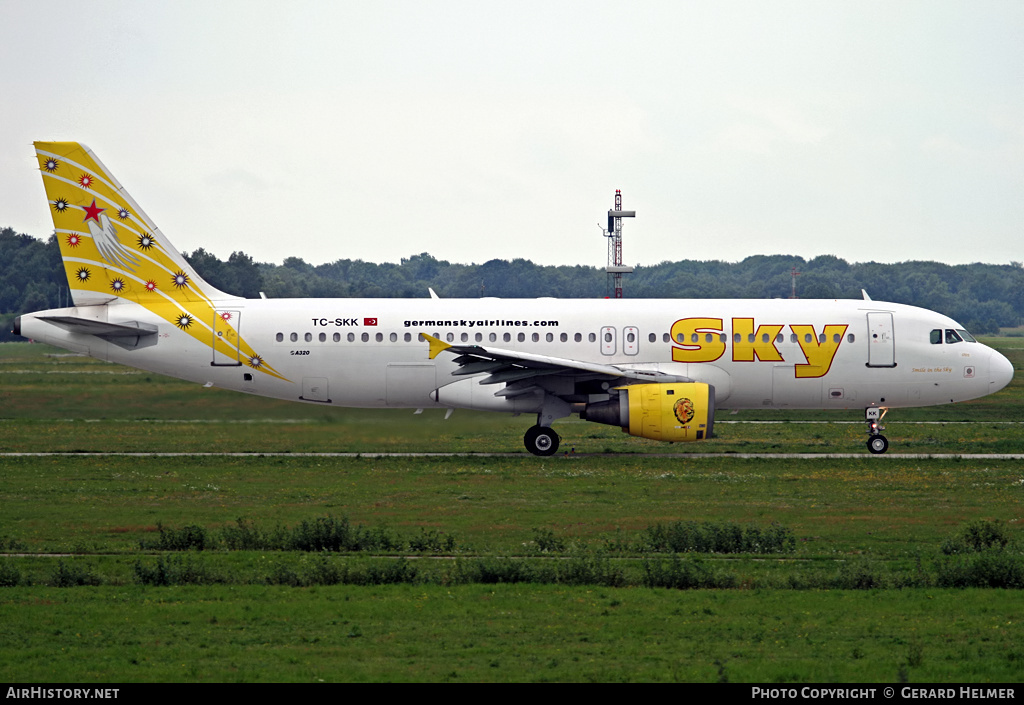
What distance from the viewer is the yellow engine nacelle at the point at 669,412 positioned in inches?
1164

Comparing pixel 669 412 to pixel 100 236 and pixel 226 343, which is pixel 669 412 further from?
pixel 100 236

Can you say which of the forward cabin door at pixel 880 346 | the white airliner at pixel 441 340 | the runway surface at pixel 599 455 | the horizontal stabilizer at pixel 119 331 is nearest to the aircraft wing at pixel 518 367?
the white airliner at pixel 441 340

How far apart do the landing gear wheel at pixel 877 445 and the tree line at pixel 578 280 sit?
59412mm

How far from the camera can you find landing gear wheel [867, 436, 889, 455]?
3225 cm

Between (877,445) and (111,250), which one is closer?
(877,445)

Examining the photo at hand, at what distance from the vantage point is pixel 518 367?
3077 cm

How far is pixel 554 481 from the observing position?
27078 mm

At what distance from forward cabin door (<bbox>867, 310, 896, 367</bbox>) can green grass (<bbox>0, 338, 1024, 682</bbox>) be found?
2.88 m

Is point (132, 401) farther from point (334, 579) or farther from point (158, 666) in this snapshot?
point (158, 666)

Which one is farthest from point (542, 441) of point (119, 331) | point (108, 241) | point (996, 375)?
point (108, 241)

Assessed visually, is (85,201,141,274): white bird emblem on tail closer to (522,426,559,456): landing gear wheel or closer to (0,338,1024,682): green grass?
(0,338,1024,682): green grass

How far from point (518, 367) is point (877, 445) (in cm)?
1057

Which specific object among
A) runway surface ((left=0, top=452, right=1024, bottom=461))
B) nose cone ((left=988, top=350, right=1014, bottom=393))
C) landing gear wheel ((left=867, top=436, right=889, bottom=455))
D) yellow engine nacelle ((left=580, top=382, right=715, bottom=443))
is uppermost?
nose cone ((left=988, top=350, right=1014, bottom=393))

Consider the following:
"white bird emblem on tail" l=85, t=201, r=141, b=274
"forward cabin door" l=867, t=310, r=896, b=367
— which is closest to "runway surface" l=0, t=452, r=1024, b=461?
"forward cabin door" l=867, t=310, r=896, b=367
